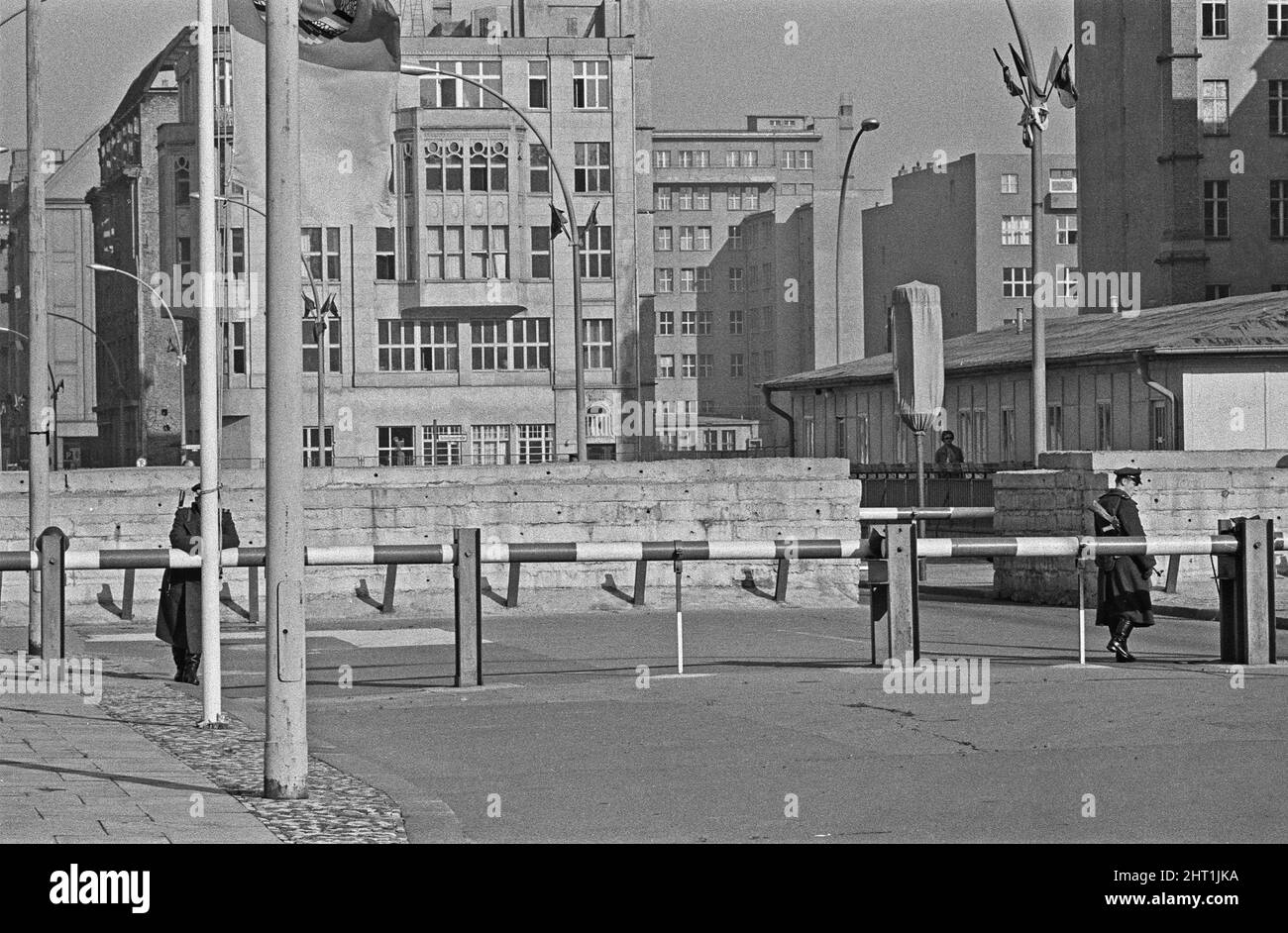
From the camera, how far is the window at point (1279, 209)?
252ft

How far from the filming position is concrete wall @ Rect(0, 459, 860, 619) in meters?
22.9

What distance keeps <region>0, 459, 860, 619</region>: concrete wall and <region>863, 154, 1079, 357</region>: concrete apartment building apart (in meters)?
86.0

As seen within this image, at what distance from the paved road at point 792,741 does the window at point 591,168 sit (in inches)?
2708

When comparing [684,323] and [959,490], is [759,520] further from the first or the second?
[684,323]

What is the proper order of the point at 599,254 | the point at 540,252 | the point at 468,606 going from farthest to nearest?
the point at 599,254
the point at 540,252
the point at 468,606

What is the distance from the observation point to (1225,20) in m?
77.4

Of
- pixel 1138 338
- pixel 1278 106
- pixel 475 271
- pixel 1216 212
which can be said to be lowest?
pixel 1138 338

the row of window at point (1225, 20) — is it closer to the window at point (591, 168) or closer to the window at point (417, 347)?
the window at point (591, 168)

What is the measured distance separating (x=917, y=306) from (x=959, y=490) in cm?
1023

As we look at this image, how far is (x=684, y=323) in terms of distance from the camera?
157750mm

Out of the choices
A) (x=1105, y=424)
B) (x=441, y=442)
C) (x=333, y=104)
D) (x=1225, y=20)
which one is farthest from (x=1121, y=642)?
(x=441, y=442)

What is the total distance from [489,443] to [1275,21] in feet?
111

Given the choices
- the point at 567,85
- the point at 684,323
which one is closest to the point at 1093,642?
the point at 567,85

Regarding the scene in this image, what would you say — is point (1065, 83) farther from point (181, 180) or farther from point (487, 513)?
point (181, 180)
